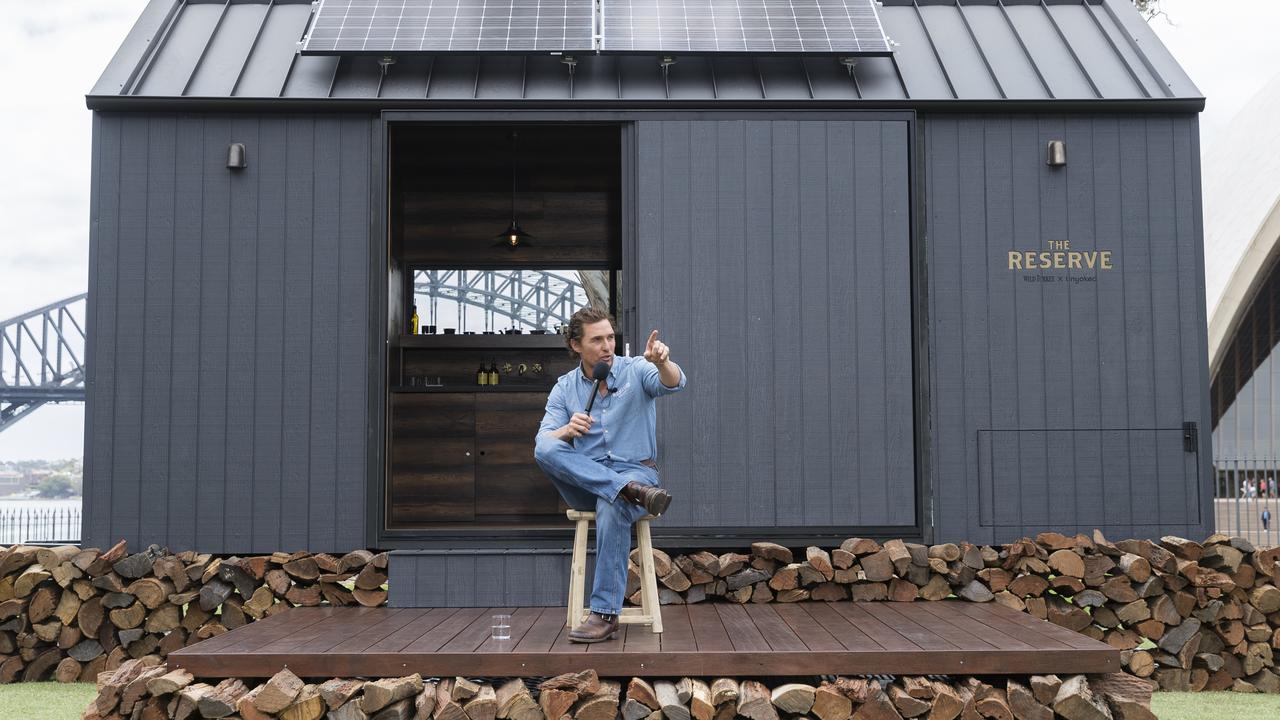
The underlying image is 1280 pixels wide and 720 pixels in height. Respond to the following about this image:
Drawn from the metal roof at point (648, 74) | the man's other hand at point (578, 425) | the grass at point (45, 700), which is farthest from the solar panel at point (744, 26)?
the grass at point (45, 700)

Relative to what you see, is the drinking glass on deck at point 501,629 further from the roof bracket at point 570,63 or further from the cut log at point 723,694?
the roof bracket at point 570,63

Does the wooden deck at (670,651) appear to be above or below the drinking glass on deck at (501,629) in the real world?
below

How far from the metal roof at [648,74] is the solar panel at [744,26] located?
0.48 ft

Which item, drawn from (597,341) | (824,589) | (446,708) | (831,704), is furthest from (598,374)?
(824,589)

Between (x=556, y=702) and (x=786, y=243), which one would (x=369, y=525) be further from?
(x=786, y=243)

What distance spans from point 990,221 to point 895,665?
2.74 m

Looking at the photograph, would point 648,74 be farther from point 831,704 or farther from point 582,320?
point 831,704

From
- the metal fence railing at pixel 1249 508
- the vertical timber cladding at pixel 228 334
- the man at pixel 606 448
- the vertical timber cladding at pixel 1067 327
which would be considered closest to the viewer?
the man at pixel 606 448

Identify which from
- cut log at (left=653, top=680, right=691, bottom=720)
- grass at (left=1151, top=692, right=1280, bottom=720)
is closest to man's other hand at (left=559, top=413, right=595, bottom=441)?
cut log at (left=653, top=680, right=691, bottom=720)

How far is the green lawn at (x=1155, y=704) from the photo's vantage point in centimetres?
472

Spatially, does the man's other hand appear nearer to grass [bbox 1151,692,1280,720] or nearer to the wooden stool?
the wooden stool

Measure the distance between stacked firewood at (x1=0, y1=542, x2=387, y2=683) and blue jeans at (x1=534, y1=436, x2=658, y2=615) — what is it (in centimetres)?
161

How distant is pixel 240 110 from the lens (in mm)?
5398

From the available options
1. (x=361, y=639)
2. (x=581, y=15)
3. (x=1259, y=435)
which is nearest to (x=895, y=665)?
(x=361, y=639)
